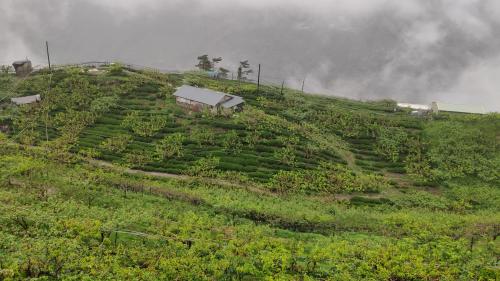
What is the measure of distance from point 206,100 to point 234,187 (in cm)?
2887

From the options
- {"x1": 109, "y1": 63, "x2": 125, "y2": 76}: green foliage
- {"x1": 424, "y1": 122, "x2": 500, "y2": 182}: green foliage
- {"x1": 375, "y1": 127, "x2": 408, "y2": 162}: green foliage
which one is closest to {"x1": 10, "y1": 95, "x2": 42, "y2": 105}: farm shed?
{"x1": 109, "y1": 63, "x2": 125, "y2": 76}: green foliage

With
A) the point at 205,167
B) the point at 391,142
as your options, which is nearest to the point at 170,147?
the point at 205,167

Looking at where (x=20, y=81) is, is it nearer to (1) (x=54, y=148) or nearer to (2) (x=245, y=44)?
(1) (x=54, y=148)

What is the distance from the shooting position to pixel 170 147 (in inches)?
2876

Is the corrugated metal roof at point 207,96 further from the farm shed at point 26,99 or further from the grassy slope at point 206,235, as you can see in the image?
the grassy slope at point 206,235

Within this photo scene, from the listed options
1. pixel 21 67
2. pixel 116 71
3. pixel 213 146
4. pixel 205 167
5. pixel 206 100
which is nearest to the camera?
pixel 205 167

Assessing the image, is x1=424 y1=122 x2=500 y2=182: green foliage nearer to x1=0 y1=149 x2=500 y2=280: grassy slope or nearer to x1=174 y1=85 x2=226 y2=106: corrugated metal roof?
x1=0 y1=149 x2=500 y2=280: grassy slope

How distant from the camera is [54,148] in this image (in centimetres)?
6925

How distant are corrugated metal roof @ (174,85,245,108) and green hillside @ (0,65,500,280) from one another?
309 centimetres

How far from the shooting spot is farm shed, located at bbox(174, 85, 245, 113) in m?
86.5

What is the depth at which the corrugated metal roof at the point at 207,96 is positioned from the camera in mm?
87062

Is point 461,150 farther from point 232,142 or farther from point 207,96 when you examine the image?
point 207,96

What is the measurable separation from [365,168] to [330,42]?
376 feet

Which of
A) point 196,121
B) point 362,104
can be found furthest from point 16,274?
point 362,104
